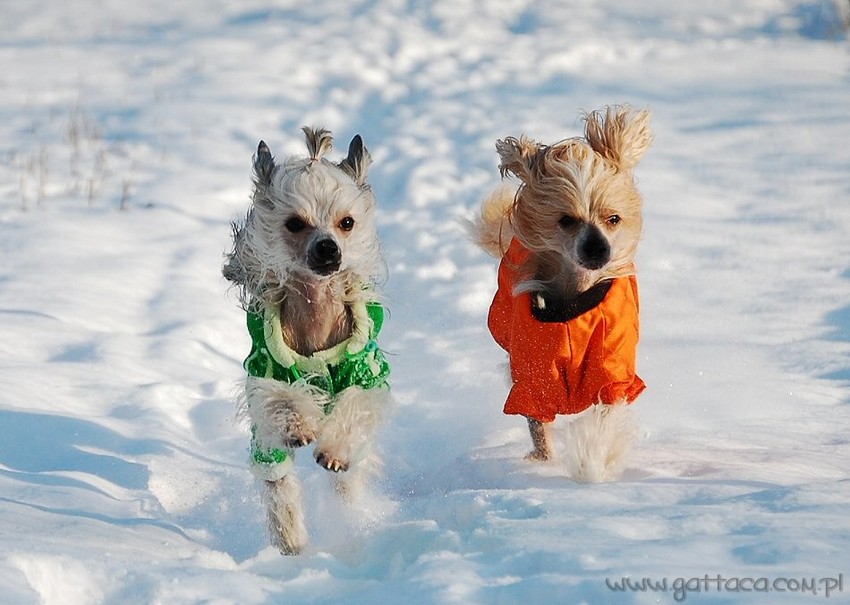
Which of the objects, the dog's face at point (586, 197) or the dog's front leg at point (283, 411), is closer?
the dog's front leg at point (283, 411)

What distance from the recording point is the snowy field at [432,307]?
9.37 ft

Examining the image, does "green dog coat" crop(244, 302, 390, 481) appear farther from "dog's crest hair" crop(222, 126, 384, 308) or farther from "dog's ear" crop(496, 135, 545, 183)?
"dog's ear" crop(496, 135, 545, 183)

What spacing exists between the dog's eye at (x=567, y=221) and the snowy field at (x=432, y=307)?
99 centimetres

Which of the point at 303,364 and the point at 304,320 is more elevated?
the point at 304,320

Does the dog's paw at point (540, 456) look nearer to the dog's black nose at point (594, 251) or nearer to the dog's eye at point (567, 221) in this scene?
the dog's black nose at point (594, 251)

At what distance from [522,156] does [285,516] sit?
68.9 inches

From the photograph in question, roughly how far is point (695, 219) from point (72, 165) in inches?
200

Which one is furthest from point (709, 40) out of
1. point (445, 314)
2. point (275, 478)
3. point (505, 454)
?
point (275, 478)

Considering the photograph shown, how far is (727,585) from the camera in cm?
240

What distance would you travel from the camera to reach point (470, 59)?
1150cm

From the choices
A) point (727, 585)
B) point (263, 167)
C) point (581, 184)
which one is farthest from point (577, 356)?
point (727, 585)

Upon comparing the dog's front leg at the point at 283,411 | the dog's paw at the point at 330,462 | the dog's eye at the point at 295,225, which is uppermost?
the dog's eye at the point at 295,225

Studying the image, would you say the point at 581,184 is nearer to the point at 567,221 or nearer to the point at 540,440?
the point at 567,221

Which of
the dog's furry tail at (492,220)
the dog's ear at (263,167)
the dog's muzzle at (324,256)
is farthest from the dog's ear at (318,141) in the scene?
the dog's furry tail at (492,220)
